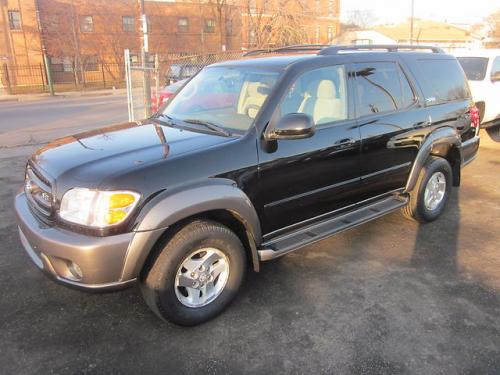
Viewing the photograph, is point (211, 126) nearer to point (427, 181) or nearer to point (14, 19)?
point (427, 181)

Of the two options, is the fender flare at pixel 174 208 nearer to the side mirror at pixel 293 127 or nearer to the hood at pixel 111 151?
the hood at pixel 111 151

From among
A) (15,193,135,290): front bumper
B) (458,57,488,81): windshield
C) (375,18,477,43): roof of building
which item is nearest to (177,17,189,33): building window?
(375,18,477,43): roof of building

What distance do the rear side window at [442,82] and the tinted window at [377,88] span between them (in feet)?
1.52

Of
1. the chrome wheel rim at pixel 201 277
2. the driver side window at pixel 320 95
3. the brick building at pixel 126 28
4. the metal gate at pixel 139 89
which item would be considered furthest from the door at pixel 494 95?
the brick building at pixel 126 28

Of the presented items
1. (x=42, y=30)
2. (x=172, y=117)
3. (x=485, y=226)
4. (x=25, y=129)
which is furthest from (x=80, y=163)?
(x=42, y=30)

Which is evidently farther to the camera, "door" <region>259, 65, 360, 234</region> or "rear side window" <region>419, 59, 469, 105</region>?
"rear side window" <region>419, 59, 469, 105</region>

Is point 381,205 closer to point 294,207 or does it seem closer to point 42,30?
point 294,207

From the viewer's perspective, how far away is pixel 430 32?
5809 centimetres

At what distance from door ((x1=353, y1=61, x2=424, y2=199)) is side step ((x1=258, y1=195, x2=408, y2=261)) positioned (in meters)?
0.13

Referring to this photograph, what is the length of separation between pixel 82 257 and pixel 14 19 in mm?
34337

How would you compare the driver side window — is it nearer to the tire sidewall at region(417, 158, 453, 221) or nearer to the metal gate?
the tire sidewall at region(417, 158, 453, 221)

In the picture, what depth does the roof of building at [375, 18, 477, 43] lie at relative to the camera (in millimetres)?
55487

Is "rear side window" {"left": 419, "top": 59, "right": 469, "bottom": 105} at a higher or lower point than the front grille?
higher

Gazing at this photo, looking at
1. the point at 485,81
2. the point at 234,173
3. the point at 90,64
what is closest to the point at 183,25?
the point at 90,64
